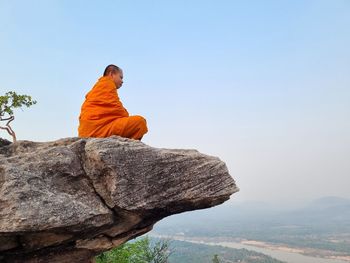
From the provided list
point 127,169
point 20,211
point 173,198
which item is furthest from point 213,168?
point 20,211

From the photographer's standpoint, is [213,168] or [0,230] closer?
[0,230]

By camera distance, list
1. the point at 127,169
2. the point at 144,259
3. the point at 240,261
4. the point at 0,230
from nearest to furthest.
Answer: the point at 0,230
the point at 127,169
the point at 144,259
the point at 240,261

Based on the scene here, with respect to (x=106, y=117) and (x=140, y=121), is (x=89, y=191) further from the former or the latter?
(x=140, y=121)

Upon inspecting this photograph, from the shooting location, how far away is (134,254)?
90.8 ft

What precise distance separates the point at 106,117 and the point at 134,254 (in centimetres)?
2074

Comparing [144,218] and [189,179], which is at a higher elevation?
[189,179]

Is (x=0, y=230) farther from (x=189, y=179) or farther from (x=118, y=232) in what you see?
(x=189, y=179)

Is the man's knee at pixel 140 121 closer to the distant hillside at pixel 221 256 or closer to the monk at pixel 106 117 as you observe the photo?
the monk at pixel 106 117

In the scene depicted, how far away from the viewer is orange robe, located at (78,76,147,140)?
9.22 metres

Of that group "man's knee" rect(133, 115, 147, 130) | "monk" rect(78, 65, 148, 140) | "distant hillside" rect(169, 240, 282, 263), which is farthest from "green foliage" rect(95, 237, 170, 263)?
"distant hillside" rect(169, 240, 282, 263)

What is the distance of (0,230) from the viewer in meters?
6.70

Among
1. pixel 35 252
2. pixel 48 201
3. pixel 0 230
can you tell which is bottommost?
pixel 35 252


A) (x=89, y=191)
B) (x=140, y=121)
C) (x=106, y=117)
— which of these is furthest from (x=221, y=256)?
(x=89, y=191)

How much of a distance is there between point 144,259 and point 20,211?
2388cm
